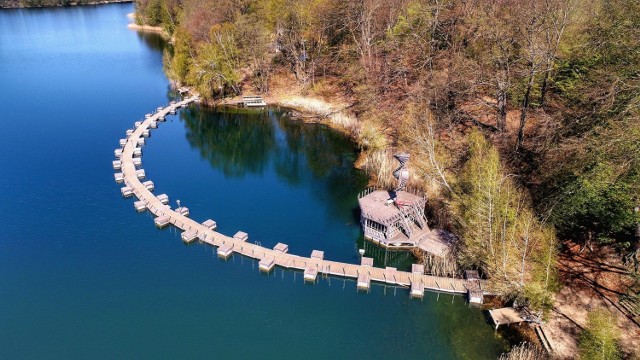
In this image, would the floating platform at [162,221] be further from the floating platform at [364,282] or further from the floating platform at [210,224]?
the floating platform at [364,282]

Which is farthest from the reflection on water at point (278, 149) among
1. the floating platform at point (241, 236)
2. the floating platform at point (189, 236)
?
the floating platform at point (189, 236)

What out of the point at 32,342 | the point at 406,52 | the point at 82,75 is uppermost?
the point at 406,52

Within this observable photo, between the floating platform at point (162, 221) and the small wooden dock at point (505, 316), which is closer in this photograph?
the small wooden dock at point (505, 316)

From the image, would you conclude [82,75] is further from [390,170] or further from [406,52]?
[390,170]

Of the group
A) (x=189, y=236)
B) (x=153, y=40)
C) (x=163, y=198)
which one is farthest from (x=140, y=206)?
(x=153, y=40)

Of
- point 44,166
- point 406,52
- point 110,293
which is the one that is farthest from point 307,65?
point 110,293

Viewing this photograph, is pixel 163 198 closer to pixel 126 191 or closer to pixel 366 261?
pixel 126 191

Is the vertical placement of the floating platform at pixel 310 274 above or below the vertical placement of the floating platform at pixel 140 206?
below
